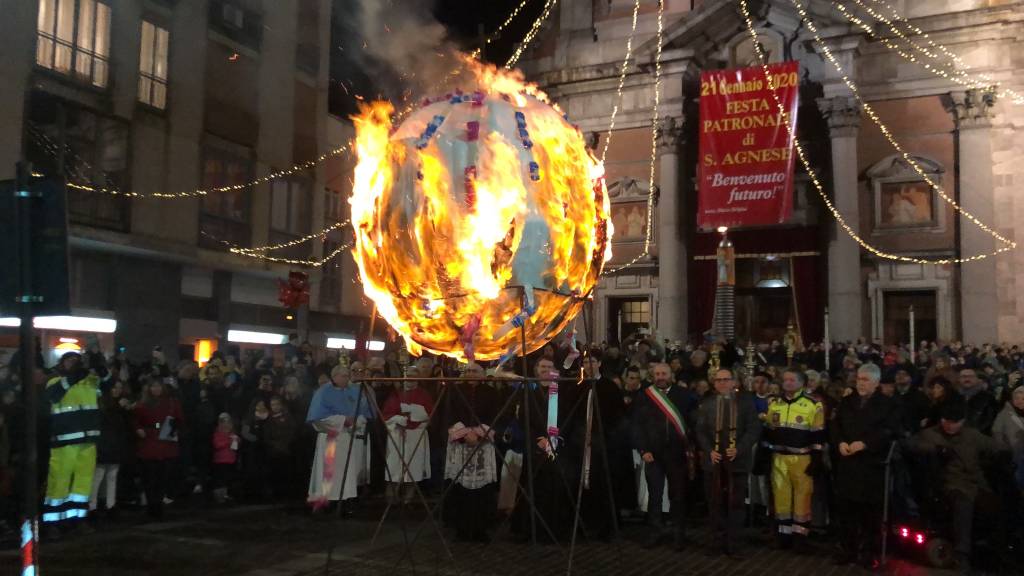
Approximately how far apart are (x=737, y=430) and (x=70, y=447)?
7386 millimetres

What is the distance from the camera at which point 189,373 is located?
13.4 meters

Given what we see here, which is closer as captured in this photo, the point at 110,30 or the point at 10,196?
the point at 10,196

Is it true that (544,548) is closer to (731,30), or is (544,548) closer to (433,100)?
(433,100)

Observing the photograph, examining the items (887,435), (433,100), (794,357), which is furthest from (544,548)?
(794,357)

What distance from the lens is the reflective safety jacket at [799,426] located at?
368 inches

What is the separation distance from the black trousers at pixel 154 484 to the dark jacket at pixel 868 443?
26.2ft

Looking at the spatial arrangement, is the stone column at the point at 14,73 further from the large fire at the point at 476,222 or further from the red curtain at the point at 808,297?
the red curtain at the point at 808,297

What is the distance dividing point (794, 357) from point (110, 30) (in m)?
18.4

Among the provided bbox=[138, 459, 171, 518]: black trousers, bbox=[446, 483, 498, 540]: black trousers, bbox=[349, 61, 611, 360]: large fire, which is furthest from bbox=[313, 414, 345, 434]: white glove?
bbox=[349, 61, 611, 360]: large fire

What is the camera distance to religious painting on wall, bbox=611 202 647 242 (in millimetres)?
29031

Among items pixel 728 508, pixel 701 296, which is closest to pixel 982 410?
pixel 728 508

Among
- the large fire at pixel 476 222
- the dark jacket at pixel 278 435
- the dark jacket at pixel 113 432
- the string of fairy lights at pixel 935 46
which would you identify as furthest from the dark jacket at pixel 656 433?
the string of fairy lights at pixel 935 46

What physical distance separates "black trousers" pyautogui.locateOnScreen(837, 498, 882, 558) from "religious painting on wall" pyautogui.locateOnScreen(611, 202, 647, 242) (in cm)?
2019

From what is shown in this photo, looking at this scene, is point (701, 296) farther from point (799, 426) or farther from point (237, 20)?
point (799, 426)
